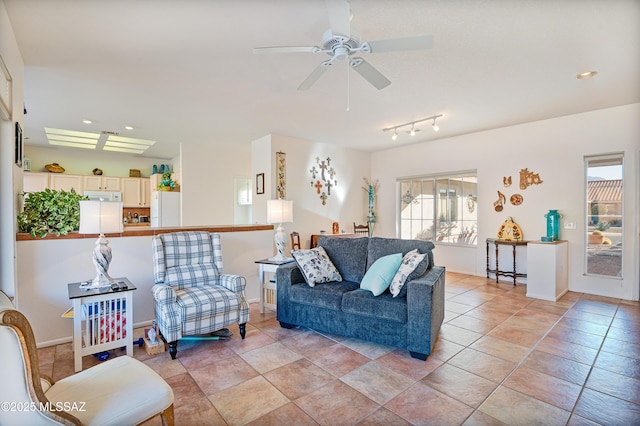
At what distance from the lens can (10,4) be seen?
2031 mm

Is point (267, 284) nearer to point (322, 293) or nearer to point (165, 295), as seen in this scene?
point (322, 293)

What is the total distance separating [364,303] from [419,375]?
2.34 ft

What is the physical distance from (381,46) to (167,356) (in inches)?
118

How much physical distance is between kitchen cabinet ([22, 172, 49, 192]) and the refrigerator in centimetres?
222

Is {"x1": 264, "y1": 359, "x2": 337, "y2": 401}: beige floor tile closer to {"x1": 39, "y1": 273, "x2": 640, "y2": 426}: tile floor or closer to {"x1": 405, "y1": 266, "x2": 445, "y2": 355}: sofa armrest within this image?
{"x1": 39, "y1": 273, "x2": 640, "y2": 426}: tile floor

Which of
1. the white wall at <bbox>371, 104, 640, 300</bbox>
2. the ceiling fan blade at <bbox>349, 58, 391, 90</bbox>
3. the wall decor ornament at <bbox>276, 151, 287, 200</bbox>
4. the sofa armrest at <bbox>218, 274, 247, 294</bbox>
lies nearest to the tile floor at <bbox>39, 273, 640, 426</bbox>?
the sofa armrest at <bbox>218, 274, 247, 294</bbox>

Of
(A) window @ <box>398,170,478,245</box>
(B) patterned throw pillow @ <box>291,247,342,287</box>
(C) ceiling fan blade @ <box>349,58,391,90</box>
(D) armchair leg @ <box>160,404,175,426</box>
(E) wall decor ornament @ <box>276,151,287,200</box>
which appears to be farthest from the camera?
(A) window @ <box>398,170,478,245</box>

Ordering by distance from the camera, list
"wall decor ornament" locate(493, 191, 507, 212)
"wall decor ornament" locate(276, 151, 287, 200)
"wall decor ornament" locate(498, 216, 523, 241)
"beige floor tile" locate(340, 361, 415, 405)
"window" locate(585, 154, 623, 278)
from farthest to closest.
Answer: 1. "wall decor ornament" locate(276, 151, 287, 200)
2. "wall decor ornament" locate(493, 191, 507, 212)
3. "wall decor ornament" locate(498, 216, 523, 241)
4. "window" locate(585, 154, 623, 278)
5. "beige floor tile" locate(340, 361, 415, 405)

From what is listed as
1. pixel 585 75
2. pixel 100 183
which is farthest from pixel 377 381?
pixel 100 183

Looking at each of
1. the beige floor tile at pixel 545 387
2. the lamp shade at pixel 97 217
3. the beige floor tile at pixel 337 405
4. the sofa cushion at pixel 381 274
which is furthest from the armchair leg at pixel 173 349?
the beige floor tile at pixel 545 387

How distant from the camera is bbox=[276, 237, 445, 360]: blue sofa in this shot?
2.57 meters

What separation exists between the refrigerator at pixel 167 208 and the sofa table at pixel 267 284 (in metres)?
3.32

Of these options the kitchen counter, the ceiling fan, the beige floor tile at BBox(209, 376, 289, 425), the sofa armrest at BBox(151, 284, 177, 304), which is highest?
the ceiling fan

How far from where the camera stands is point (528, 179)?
197 inches
